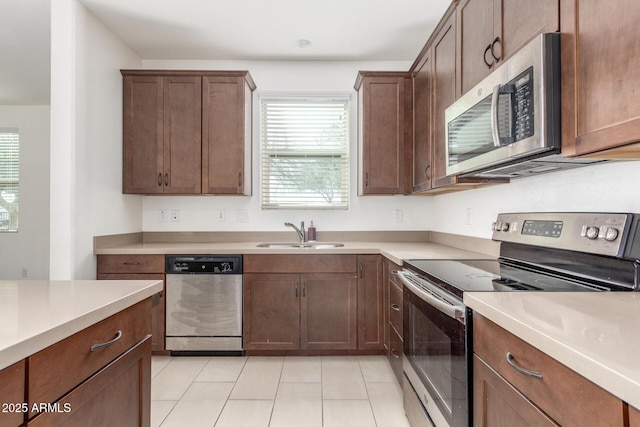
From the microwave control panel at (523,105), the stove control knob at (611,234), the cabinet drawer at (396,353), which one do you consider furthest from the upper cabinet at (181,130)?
the stove control knob at (611,234)

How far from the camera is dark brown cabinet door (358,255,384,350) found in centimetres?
282

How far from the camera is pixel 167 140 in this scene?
306 centimetres

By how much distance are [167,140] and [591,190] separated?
9.53 feet

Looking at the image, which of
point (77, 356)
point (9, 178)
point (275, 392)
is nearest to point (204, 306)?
point (275, 392)

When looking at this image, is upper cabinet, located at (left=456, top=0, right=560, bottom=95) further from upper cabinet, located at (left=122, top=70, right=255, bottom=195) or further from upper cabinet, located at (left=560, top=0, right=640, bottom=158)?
upper cabinet, located at (left=122, top=70, right=255, bottom=195)

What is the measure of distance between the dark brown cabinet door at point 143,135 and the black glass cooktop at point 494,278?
89.9 inches

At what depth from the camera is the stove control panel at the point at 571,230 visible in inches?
46.3

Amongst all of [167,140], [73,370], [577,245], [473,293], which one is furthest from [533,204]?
[167,140]

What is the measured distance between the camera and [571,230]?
138 centimetres

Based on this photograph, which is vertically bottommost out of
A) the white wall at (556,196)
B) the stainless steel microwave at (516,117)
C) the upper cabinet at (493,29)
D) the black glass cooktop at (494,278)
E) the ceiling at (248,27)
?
the black glass cooktop at (494,278)

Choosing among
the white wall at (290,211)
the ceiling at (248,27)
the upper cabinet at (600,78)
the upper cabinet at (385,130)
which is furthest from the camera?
the white wall at (290,211)

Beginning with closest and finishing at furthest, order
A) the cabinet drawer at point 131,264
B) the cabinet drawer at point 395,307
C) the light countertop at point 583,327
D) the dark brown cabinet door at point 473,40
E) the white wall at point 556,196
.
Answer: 1. the light countertop at point 583,327
2. the white wall at point 556,196
3. the dark brown cabinet door at point 473,40
4. the cabinet drawer at point 395,307
5. the cabinet drawer at point 131,264

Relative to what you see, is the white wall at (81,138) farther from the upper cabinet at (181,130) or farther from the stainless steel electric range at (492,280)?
the stainless steel electric range at (492,280)

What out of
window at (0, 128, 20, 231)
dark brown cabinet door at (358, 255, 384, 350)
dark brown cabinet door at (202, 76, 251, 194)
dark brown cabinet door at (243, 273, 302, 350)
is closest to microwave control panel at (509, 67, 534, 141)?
dark brown cabinet door at (358, 255, 384, 350)
